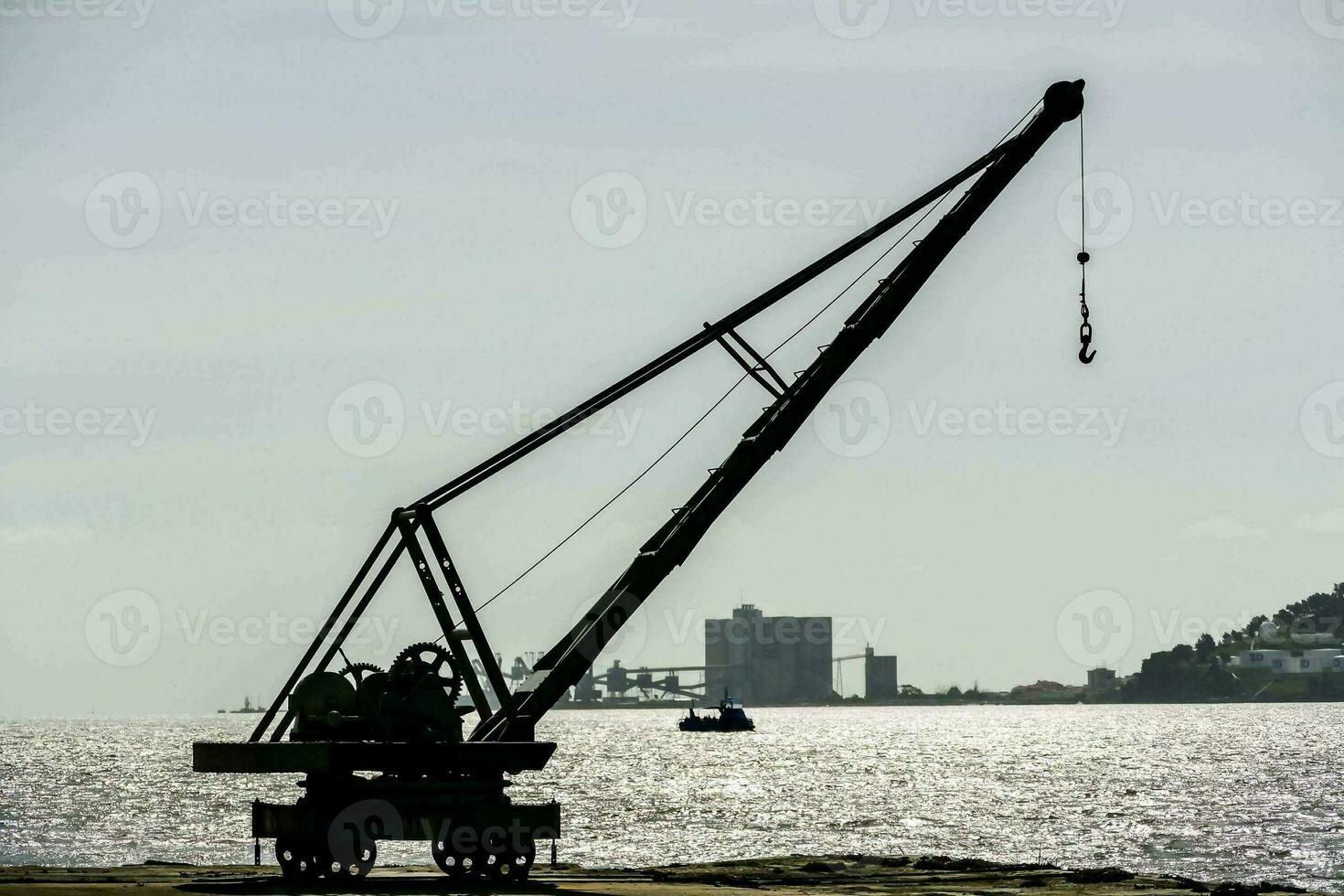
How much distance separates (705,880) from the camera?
113 ft

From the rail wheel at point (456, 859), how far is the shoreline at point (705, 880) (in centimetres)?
25

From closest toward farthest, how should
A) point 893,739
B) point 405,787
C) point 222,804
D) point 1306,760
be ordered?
point 405,787 < point 222,804 < point 1306,760 < point 893,739

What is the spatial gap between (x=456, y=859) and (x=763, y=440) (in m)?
8.89

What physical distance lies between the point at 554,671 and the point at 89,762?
125 metres

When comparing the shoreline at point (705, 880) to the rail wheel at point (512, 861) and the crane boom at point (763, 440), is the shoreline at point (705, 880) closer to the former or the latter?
the rail wheel at point (512, 861)

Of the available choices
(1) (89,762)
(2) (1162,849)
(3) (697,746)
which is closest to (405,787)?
(2) (1162,849)

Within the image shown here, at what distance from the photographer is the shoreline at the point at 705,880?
28.9 m

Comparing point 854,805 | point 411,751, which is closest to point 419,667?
point 411,751

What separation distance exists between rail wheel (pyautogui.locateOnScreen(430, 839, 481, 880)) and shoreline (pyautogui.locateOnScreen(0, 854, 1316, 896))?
0.25 m

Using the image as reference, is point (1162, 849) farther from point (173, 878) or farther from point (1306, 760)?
point (1306, 760)

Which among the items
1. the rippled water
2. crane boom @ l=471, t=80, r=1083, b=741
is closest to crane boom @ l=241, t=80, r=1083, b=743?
crane boom @ l=471, t=80, r=1083, b=741

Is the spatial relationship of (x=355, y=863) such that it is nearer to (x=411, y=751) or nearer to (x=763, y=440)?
(x=411, y=751)

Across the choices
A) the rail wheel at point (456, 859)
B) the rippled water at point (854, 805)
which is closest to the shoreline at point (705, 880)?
the rail wheel at point (456, 859)

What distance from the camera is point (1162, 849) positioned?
200ft
